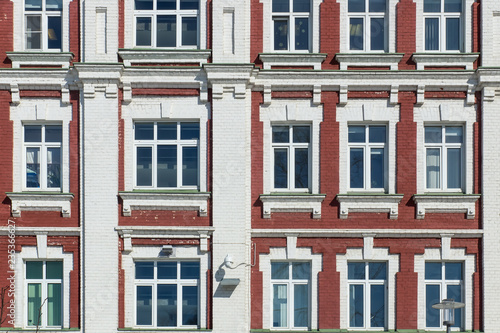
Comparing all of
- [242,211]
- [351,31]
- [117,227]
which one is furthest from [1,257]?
[351,31]

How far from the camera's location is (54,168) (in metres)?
19.7

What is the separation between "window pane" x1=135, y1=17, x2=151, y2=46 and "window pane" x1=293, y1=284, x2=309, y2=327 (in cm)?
687

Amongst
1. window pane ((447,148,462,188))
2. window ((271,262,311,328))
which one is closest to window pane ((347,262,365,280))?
window ((271,262,311,328))

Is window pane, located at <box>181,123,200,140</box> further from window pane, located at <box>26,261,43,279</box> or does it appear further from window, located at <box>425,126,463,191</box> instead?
window, located at <box>425,126,463,191</box>

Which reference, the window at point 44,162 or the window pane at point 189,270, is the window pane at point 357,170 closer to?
the window pane at point 189,270

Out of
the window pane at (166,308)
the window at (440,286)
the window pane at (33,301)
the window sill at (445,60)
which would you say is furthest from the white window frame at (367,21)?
the window pane at (33,301)

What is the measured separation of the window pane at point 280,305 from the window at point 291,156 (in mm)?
2382

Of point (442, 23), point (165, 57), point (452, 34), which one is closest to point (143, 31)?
point (165, 57)

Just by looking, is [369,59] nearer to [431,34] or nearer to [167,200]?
[431,34]

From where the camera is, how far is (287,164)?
19.7 m

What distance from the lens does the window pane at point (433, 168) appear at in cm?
1969

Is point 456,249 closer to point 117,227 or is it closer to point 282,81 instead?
point 282,81

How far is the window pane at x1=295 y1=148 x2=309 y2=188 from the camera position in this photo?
19.7m

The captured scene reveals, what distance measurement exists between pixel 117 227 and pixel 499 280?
8.94 metres
